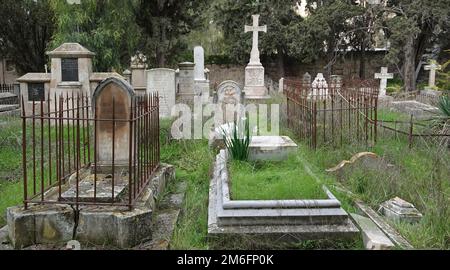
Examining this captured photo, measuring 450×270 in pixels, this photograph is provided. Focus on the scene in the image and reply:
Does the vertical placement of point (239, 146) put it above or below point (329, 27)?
below

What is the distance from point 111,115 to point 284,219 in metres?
2.42

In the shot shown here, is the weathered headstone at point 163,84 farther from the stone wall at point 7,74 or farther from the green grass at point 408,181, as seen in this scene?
the stone wall at point 7,74

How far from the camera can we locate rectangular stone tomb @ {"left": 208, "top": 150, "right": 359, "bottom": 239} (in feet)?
13.9

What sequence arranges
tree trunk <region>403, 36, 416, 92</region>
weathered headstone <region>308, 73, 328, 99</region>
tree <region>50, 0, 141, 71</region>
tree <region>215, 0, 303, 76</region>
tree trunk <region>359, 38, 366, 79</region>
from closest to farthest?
weathered headstone <region>308, 73, 328, 99</region> < tree <region>50, 0, 141, 71</region> < tree trunk <region>403, 36, 416, 92</region> < tree <region>215, 0, 303, 76</region> < tree trunk <region>359, 38, 366, 79</region>

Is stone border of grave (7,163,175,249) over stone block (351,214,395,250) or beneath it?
over

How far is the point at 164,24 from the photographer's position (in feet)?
74.7

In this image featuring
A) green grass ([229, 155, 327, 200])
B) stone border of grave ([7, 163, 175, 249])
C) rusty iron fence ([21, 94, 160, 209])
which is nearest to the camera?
stone border of grave ([7, 163, 175, 249])

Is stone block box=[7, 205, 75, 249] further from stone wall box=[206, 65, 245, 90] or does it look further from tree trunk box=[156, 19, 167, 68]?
stone wall box=[206, 65, 245, 90]

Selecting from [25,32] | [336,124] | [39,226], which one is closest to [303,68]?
[25,32]

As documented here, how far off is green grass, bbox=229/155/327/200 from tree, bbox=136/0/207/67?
57.6 ft

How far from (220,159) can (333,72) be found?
2607 cm

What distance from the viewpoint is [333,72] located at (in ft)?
102

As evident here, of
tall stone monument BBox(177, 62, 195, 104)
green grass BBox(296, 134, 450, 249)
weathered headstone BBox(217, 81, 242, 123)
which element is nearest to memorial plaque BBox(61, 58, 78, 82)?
tall stone monument BBox(177, 62, 195, 104)

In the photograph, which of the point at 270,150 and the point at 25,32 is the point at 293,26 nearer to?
the point at 25,32
